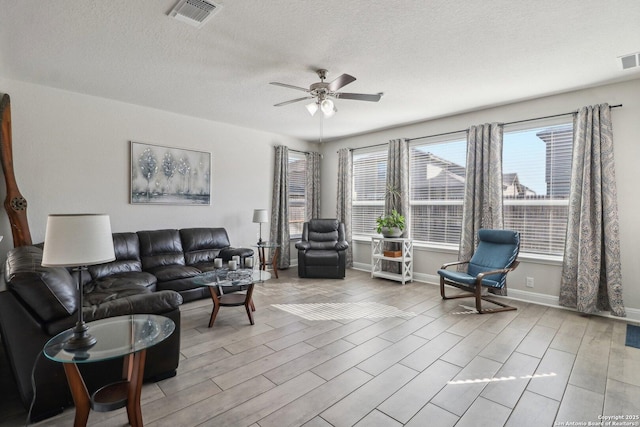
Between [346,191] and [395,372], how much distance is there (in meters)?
4.35

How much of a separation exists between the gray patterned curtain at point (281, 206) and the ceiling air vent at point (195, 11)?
149 inches

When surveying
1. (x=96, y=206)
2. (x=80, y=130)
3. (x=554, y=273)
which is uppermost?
(x=80, y=130)

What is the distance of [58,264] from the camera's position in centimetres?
152

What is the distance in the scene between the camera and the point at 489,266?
407 cm

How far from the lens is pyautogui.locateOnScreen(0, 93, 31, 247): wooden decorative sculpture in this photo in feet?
10.8

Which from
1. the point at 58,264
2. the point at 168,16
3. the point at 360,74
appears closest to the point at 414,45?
the point at 360,74

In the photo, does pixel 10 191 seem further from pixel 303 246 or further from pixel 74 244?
pixel 303 246

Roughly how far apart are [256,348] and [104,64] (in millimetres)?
3223

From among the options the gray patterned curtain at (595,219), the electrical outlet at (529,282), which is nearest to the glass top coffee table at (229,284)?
the electrical outlet at (529,282)

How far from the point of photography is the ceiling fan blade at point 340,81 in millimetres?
2760

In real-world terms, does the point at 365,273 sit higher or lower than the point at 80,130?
lower

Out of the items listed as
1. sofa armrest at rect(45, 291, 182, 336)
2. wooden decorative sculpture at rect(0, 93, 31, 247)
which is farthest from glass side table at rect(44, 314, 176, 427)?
wooden decorative sculpture at rect(0, 93, 31, 247)

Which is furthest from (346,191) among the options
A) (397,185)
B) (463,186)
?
(463,186)

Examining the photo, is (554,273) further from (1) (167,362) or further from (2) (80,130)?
(2) (80,130)
